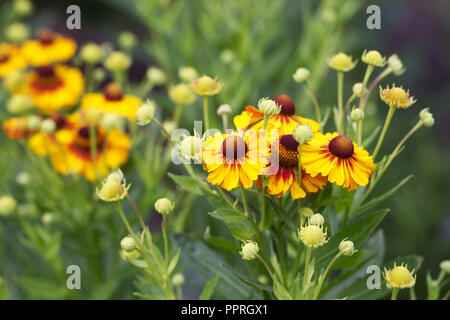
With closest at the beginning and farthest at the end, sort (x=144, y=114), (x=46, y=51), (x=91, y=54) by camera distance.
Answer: (x=144, y=114), (x=91, y=54), (x=46, y=51)

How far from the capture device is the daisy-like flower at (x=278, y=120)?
651 millimetres

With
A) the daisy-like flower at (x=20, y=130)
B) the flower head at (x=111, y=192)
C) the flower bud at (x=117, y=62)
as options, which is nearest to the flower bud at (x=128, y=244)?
the flower head at (x=111, y=192)

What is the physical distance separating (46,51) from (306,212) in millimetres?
972

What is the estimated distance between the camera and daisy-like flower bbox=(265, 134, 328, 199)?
59 centimetres

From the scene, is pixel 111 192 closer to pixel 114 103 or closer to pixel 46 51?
pixel 114 103

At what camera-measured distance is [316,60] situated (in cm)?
133

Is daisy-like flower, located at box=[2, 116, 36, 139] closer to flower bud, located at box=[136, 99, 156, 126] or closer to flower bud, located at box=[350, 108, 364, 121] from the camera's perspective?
flower bud, located at box=[136, 99, 156, 126]

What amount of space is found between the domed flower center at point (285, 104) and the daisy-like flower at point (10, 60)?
0.84 metres

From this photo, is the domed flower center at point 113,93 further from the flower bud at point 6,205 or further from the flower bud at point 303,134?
the flower bud at point 303,134

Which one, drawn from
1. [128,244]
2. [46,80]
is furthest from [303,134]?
[46,80]

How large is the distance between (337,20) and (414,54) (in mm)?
969

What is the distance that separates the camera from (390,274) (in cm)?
62

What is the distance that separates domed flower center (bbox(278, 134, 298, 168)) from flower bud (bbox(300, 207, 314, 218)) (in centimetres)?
6
